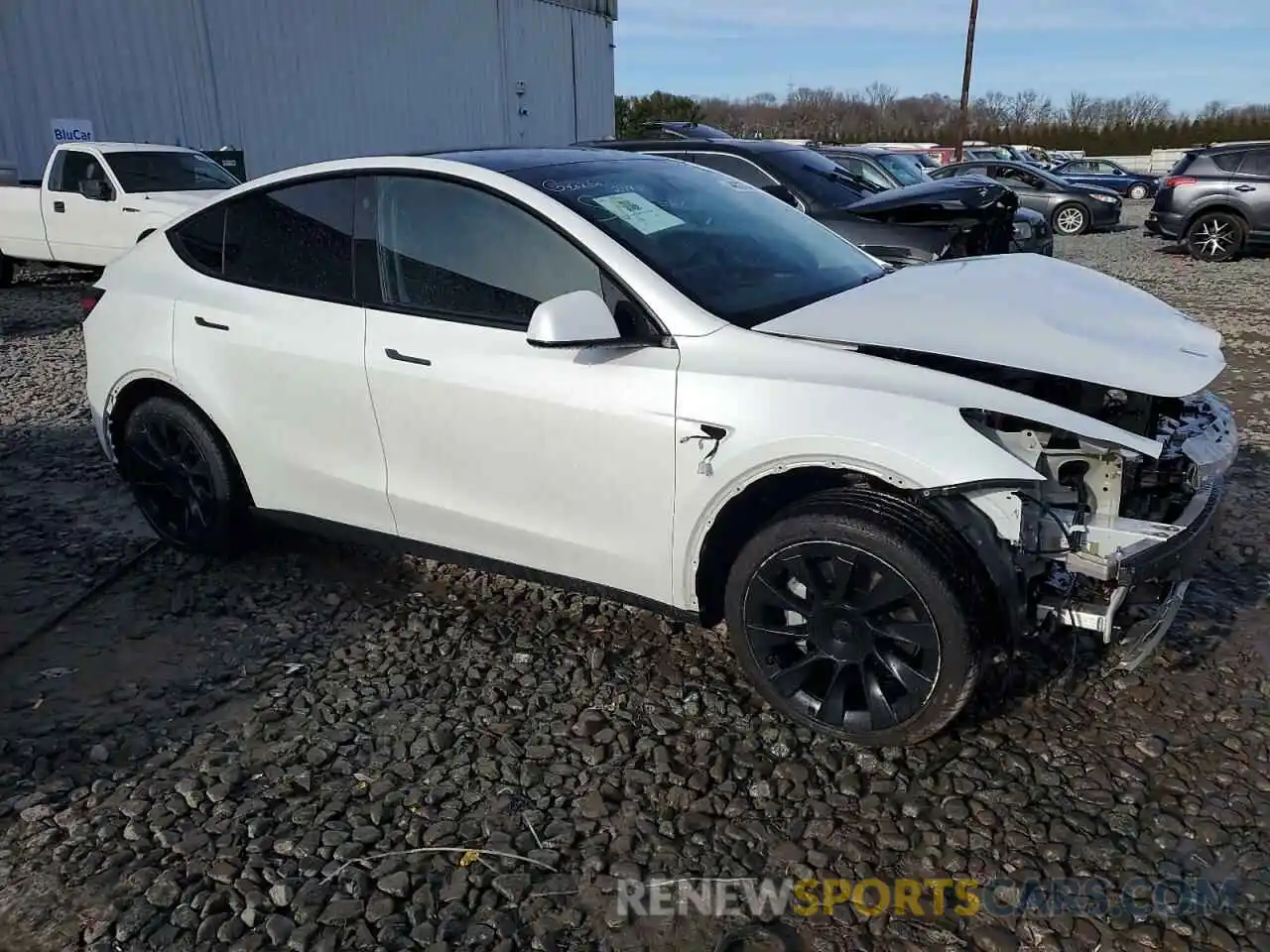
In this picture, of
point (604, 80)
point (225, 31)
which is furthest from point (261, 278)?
point (604, 80)

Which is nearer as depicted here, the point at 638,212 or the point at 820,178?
Answer: the point at 638,212

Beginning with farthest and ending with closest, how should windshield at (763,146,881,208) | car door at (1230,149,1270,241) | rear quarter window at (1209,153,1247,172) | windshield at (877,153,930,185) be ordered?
rear quarter window at (1209,153,1247,172), car door at (1230,149,1270,241), windshield at (877,153,930,185), windshield at (763,146,881,208)

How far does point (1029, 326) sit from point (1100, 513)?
0.58 meters

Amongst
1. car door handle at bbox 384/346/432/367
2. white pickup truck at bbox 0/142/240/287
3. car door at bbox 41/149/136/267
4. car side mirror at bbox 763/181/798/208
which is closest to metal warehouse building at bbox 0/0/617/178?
white pickup truck at bbox 0/142/240/287

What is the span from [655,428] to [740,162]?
6015 millimetres

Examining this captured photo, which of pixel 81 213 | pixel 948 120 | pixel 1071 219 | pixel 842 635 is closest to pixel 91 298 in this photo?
pixel 842 635

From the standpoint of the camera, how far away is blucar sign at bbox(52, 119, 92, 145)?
14.8 meters

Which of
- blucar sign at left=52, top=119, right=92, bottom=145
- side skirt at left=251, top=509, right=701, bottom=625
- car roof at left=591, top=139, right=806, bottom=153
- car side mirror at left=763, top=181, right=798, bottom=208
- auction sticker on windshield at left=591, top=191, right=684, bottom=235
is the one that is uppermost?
blucar sign at left=52, top=119, right=92, bottom=145

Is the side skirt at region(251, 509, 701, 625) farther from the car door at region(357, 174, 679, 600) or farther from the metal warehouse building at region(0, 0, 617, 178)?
the metal warehouse building at region(0, 0, 617, 178)

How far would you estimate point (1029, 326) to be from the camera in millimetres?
2861

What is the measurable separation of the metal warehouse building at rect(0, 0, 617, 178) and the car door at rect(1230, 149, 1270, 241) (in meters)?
10.4

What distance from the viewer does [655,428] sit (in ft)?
9.61

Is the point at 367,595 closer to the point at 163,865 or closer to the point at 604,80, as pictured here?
the point at 163,865

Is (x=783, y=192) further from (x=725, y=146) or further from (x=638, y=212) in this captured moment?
(x=638, y=212)
